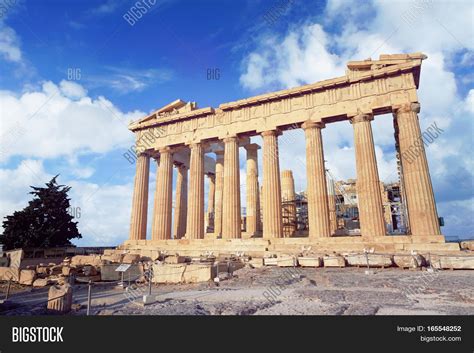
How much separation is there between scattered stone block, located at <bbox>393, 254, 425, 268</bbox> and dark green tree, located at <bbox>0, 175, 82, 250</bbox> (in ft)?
91.1

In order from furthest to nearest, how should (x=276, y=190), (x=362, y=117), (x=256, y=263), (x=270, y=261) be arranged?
(x=276, y=190)
(x=362, y=117)
(x=256, y=263)
(x=270, y=261)

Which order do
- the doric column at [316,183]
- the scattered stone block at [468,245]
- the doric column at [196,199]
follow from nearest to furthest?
the scattered stone block at [468,245], the doric column at [316,183], the doric column at [196,199]

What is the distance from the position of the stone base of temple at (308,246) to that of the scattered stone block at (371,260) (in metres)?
2.71

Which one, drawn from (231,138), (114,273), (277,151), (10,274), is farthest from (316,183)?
(10,274)

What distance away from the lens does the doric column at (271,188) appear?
21309 millimetres

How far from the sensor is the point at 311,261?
14.3 metres

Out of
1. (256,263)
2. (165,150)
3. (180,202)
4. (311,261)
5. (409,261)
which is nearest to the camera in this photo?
(409,261)

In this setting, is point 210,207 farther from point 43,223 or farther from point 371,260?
point 371,260

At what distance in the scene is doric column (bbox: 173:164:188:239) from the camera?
3018 cm

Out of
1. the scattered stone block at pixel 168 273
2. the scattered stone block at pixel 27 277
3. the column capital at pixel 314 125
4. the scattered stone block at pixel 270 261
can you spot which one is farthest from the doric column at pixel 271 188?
the scattered stone block at pixel 27 277

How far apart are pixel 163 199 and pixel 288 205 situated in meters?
14.2

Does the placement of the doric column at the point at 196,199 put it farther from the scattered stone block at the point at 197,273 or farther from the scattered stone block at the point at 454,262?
the scattered stone block at the point at 454,262

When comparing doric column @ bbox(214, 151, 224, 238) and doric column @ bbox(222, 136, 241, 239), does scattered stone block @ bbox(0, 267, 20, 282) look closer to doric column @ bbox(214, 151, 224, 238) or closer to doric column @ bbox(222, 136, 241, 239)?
doric column @ bbox(222, 136, 241, 239)

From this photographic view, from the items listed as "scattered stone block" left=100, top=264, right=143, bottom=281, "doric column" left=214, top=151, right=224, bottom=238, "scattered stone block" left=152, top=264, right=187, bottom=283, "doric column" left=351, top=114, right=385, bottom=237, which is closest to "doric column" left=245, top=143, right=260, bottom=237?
"doric column" left=214, top=151, right=224, bottom=238
